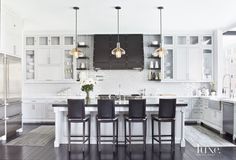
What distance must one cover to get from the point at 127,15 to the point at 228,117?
3695 mm

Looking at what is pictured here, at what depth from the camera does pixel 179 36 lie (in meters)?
8.30

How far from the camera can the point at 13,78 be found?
6.20 metres

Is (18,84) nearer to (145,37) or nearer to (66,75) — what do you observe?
(66,75)

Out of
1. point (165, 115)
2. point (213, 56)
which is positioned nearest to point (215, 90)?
point (213, 56)

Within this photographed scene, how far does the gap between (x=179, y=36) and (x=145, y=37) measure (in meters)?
1.17

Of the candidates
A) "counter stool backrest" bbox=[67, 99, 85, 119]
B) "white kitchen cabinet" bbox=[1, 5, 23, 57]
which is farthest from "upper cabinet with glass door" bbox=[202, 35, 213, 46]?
"white kitchen cabinet" bbox=[1, 5, 23, 57]

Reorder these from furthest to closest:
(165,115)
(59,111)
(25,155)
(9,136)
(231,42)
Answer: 1. (231,42)
2. (9,136)
3. (59,111)
4. (165,115)
5. (25,155)

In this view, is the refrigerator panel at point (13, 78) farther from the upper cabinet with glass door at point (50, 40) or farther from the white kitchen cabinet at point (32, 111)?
the upper cabinet with glass door at point (50, 40)

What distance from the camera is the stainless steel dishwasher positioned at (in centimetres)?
578

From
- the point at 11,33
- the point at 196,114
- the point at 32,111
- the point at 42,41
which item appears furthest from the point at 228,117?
the point at 42,41

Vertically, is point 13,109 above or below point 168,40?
below

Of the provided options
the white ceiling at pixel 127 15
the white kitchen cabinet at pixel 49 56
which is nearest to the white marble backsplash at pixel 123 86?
the white kitchen cabinet at pixel 49 56

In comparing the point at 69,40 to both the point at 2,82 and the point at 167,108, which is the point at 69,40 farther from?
the point at 167,108

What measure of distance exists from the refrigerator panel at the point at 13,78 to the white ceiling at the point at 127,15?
129cm
